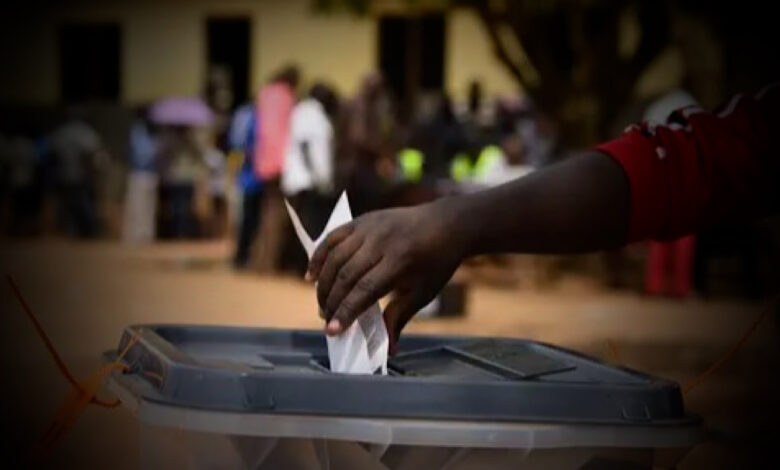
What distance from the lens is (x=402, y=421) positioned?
2.00 m

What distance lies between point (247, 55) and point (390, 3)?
3.00 metres

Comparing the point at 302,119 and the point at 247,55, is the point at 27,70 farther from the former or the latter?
the point at 302,119

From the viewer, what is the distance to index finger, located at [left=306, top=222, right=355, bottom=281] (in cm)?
211

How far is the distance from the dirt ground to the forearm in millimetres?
1030

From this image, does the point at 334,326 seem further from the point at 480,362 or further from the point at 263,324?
the point at 263,324

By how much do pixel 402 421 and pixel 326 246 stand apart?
0.32 meters

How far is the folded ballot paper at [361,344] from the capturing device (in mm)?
2162

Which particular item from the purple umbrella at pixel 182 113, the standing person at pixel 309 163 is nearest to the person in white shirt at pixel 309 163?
the standing person at pixel 309 163

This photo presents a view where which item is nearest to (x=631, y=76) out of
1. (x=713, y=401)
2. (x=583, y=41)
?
(x=583, y=41)

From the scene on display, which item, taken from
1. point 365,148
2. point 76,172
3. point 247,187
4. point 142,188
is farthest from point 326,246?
point 76,172

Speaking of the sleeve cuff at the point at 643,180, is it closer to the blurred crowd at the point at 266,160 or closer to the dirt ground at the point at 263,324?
the dirt ground at the point at 263,324

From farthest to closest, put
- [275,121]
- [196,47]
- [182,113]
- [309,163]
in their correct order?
[196,47] < [182,113] < [275,121] < [309,163]

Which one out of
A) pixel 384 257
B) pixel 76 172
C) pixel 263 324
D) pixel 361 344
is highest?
pixel 384 257

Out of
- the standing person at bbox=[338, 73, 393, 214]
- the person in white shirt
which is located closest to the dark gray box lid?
the standing person at bbox=[338, 73, 393, 214]
